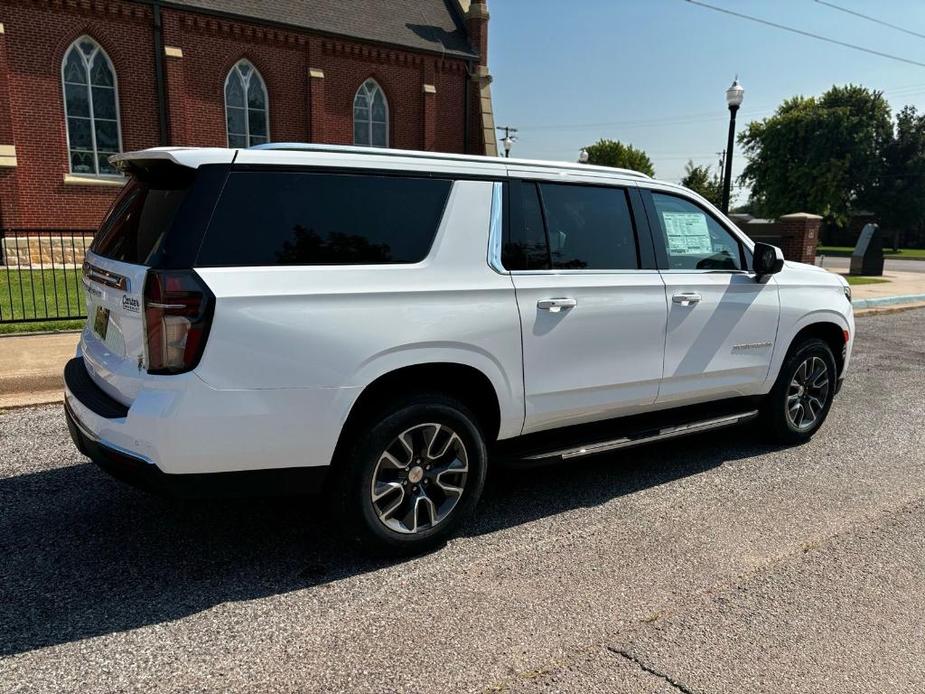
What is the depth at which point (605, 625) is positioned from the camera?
116 inches

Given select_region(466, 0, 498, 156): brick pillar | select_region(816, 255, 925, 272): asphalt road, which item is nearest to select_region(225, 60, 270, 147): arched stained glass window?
select_region(466, 0, 498, 156): brick pillar

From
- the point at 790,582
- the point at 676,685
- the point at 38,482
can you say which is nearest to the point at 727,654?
the point at 676,685

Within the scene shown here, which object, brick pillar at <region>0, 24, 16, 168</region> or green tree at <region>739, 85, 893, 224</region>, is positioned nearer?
brick pillar at <region>0, 24, 16, 168</region>

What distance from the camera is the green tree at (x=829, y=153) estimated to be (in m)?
51.2

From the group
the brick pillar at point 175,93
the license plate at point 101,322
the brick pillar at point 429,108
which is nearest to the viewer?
the license plate at point 101,322

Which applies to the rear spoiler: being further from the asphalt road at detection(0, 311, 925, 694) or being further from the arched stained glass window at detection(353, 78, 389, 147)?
the arched stained glass window at detection(353, 78, 389, 147)

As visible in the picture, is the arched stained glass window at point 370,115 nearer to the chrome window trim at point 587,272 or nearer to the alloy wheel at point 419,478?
the chrome window trim at point 587,272

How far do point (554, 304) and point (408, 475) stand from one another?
123 cm

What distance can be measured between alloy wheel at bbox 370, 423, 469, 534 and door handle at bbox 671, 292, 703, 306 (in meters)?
1.78

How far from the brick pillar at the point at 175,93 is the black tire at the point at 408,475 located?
1925 cm

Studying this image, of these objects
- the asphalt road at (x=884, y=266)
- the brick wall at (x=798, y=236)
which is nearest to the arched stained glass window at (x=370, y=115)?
the brick wall at (x=798, y=236)

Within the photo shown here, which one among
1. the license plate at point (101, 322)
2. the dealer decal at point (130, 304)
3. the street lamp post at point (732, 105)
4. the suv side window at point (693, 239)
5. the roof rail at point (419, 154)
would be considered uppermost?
the street lamp post at point (732, 105)

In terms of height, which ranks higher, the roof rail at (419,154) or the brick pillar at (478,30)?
the brick pillar at (478,30)

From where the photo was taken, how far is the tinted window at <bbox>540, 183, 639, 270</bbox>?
401 centimetres
